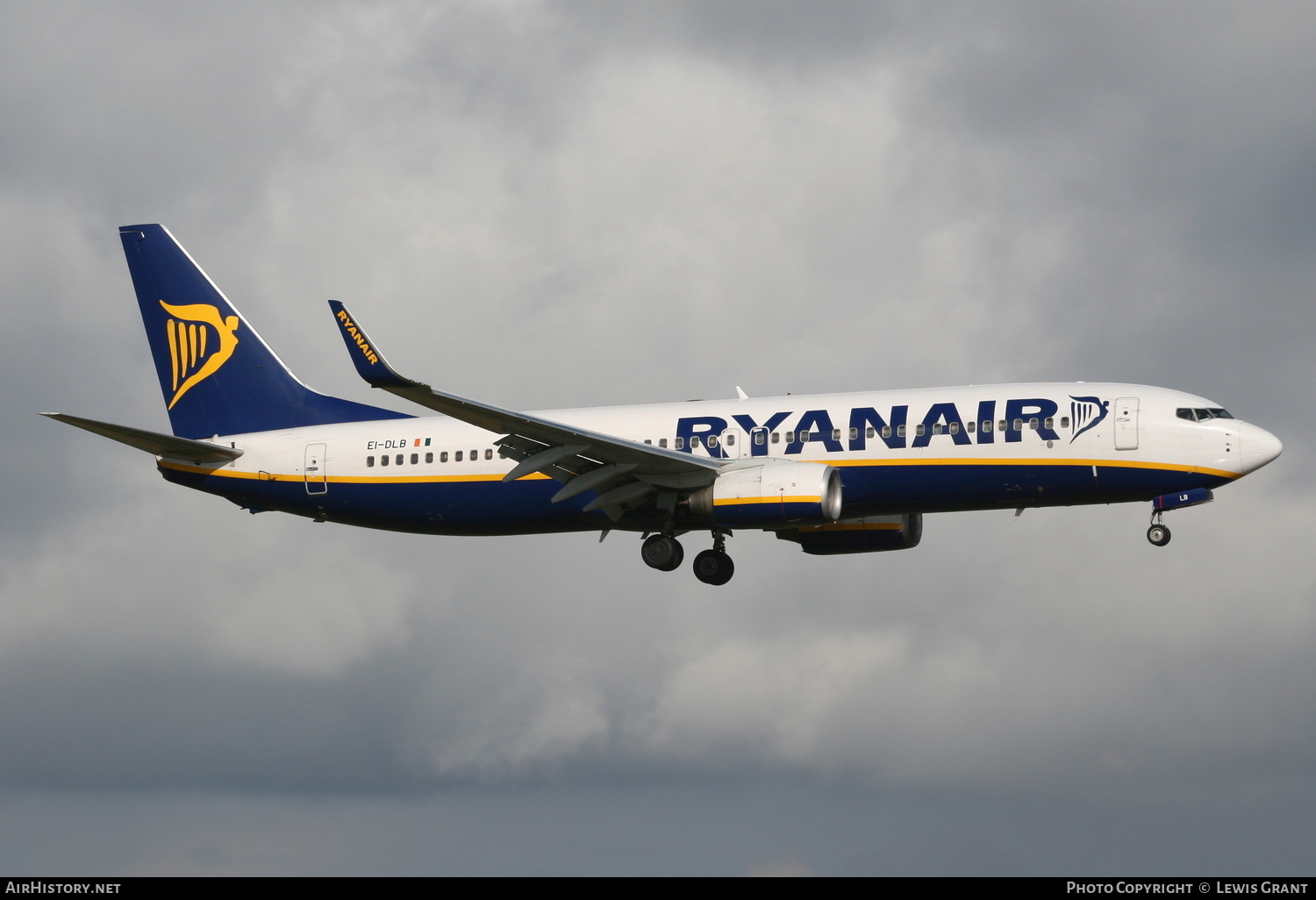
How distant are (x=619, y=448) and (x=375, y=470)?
9.46 meters

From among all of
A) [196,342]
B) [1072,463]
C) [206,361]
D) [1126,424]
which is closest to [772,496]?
[1072,463]

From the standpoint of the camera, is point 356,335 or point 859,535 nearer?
point 356,335

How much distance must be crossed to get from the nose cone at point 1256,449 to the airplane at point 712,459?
5 centimetres

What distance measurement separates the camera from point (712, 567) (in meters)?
43.9

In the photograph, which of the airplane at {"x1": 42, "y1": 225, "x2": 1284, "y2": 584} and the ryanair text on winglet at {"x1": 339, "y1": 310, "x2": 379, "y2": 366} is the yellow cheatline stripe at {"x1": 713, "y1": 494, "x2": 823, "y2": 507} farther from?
the ryanair text on winglet at {"x1": 339, "y1": 310, "x2": 379, "y2": 366}

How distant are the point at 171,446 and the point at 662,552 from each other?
49.6 ft

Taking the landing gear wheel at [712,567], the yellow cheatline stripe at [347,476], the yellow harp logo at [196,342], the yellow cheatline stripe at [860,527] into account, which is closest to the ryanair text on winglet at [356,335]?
the yellow cheatline stripe at [347,476]

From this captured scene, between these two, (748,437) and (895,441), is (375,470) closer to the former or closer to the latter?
(748,437)

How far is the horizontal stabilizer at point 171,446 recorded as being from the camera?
42.7 m

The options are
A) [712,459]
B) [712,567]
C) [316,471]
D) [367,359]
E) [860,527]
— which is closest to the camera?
[367,359]

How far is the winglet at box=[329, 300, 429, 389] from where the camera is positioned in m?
34.4

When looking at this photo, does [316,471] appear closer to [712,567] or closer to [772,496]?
[712,567]

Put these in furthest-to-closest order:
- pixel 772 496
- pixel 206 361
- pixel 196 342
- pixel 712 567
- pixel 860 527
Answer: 1. pixel 196 342
2. pixel 206 361
3. pixel 860 527
4. pixel 712 567
5. pixel 772 496
